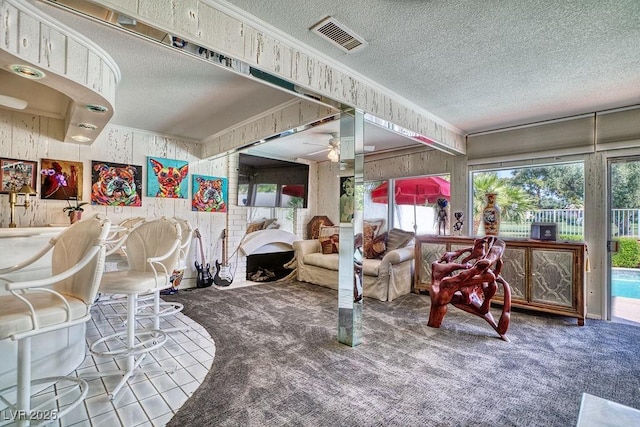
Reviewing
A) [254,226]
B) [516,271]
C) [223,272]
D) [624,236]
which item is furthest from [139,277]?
[624,236]

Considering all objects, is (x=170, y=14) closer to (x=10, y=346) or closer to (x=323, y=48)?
(x=323, y=48)

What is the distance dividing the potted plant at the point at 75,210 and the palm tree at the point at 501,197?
5.38 metres

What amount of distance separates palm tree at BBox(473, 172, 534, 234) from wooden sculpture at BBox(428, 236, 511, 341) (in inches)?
47.4

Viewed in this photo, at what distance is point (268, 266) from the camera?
581cm

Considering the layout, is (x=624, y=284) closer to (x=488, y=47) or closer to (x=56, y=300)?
(x=488, y=47)

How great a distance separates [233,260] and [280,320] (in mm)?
2310

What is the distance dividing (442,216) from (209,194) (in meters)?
3.84

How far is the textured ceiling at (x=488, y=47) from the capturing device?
1765 mm

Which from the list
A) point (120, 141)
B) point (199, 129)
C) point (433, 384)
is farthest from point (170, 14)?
point (120, 141)

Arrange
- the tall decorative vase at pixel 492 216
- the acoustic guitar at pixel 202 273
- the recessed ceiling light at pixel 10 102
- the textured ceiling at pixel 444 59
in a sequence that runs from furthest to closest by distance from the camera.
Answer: the acoustic guitar at pixel 202 273 < the tall decorative vase at pixel 492 216 < the recessed ceiling light at pixel 10 102 < the textured ceiling at pixel 444 59

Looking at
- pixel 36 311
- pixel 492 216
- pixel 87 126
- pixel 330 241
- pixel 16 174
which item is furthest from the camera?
pixel 330 241

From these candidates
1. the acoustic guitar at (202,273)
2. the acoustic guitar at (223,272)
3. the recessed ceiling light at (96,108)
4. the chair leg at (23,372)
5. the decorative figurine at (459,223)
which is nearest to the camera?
the chair leg at (23,372)

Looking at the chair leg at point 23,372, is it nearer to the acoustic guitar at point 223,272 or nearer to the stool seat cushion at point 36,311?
the stool seat cushion at point 36,311

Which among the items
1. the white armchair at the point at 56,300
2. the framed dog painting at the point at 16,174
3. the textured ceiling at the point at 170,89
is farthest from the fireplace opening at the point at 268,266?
the white armchair at the point at 56,300
